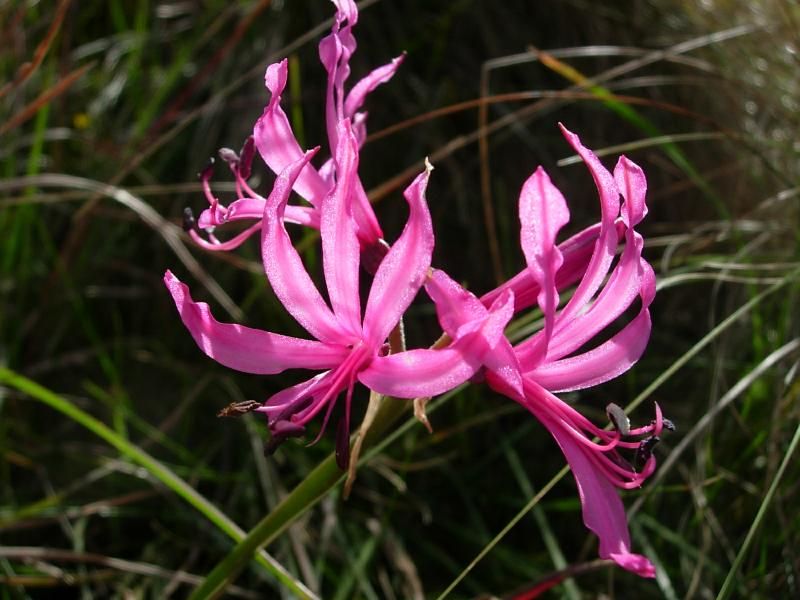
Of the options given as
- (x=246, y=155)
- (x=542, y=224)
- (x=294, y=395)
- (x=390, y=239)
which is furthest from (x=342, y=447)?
(x=390, y=239)

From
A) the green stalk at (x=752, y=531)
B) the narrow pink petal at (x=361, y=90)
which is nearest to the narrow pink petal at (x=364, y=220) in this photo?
the narrow pink petal at (x=361, y=90)

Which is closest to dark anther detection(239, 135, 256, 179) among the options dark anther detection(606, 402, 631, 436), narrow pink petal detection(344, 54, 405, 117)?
narrow pink petal detection(344, 54, 405, 117)

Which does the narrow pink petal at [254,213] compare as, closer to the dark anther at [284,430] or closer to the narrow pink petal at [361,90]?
the narrow pink petal at [361,90]

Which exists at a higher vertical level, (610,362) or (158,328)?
(610,362)

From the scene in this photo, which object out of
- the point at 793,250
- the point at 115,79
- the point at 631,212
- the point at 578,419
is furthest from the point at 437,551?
the point at 115,79

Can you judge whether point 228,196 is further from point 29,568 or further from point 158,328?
point 29,568

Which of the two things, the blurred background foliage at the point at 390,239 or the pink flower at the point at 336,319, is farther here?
the blurred background foliage at the point at 390,239

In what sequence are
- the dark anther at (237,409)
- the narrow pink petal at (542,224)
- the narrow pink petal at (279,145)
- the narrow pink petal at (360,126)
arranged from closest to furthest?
the narrow pink petal at (542,224) < the dark anther at (237,409) < the narrow pink petal at (279,145) < the narrow pink petal at (360,126)
